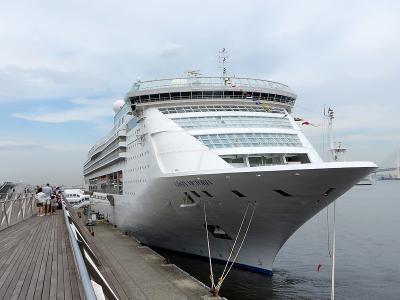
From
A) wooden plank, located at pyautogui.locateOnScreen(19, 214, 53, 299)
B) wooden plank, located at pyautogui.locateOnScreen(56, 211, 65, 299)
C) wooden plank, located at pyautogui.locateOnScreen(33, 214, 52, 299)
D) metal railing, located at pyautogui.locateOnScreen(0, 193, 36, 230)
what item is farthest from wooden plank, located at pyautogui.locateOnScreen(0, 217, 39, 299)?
metal railing, located at pyautogui.locateOnScreen(0, 193, 36, 230)

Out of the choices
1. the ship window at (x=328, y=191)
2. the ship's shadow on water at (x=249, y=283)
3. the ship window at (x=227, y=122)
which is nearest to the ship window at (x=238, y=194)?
the ship window at (x=328, y=191)

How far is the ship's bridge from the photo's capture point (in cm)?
1927

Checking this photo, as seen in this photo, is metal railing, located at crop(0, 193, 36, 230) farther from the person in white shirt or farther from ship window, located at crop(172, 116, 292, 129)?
ship window, located at crop(172, 116, 292, 129)

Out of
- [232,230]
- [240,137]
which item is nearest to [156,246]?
[232,230]

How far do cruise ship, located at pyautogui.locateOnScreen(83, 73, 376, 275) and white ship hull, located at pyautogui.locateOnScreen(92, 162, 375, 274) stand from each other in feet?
0.11

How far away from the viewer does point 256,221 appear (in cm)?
1443

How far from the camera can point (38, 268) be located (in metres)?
8.16

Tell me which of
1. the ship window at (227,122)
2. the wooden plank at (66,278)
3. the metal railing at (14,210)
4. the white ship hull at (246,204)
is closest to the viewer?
the wooden plank at (66,278)

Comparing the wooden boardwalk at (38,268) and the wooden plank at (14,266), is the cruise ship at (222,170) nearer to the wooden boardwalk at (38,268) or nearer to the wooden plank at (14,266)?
the wooden boardwalk at (38,268)

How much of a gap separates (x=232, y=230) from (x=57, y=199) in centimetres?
1734

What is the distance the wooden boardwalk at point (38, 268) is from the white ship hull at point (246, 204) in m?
4.89

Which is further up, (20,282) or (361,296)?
(20,282)

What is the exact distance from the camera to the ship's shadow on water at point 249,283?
15031 mm

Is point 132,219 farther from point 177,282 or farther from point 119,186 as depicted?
point 177,282
